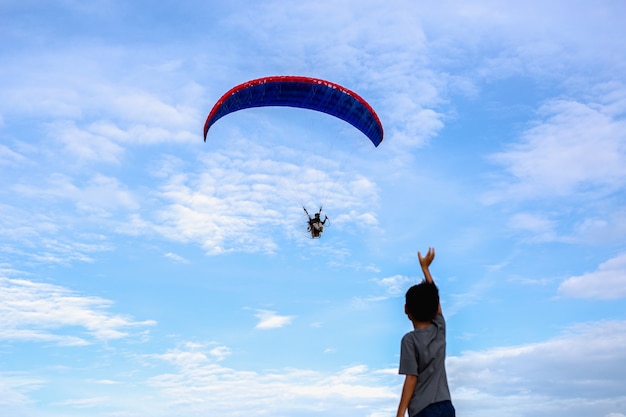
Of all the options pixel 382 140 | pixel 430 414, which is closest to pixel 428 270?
A: pixel 430 414

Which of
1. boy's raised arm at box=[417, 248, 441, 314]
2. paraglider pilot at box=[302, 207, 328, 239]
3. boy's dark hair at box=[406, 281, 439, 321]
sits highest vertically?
paraglider pilot at box=[302, 207, 328, 239]

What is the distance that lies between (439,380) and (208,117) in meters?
26.0

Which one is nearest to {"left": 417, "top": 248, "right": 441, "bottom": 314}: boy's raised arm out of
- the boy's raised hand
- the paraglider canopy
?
the boy's raised hand

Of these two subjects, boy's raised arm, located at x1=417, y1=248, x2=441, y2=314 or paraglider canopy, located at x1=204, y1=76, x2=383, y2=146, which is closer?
boy's raised arm, located at x1=417, y1=248, x2=441, y2=314

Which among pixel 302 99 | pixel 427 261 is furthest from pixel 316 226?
pixel 427 261

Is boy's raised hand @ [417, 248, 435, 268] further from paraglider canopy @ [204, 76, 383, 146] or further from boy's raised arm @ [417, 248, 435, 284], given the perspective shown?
paraglider canopy @ [204, 76, 383, 146]

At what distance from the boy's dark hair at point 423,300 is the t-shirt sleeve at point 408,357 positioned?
229mm

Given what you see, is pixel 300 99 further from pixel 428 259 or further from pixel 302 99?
pixel 428 259

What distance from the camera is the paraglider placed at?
99.2 ft

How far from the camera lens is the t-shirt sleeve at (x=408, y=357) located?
5871mm

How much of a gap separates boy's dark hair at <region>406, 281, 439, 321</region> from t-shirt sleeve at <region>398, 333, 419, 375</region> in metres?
0.23

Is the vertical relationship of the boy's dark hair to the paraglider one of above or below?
below

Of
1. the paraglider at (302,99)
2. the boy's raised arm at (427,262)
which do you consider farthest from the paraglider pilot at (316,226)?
the boy's raised arm at (427,262)

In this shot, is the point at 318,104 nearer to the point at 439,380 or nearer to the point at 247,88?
the point at 247,88
